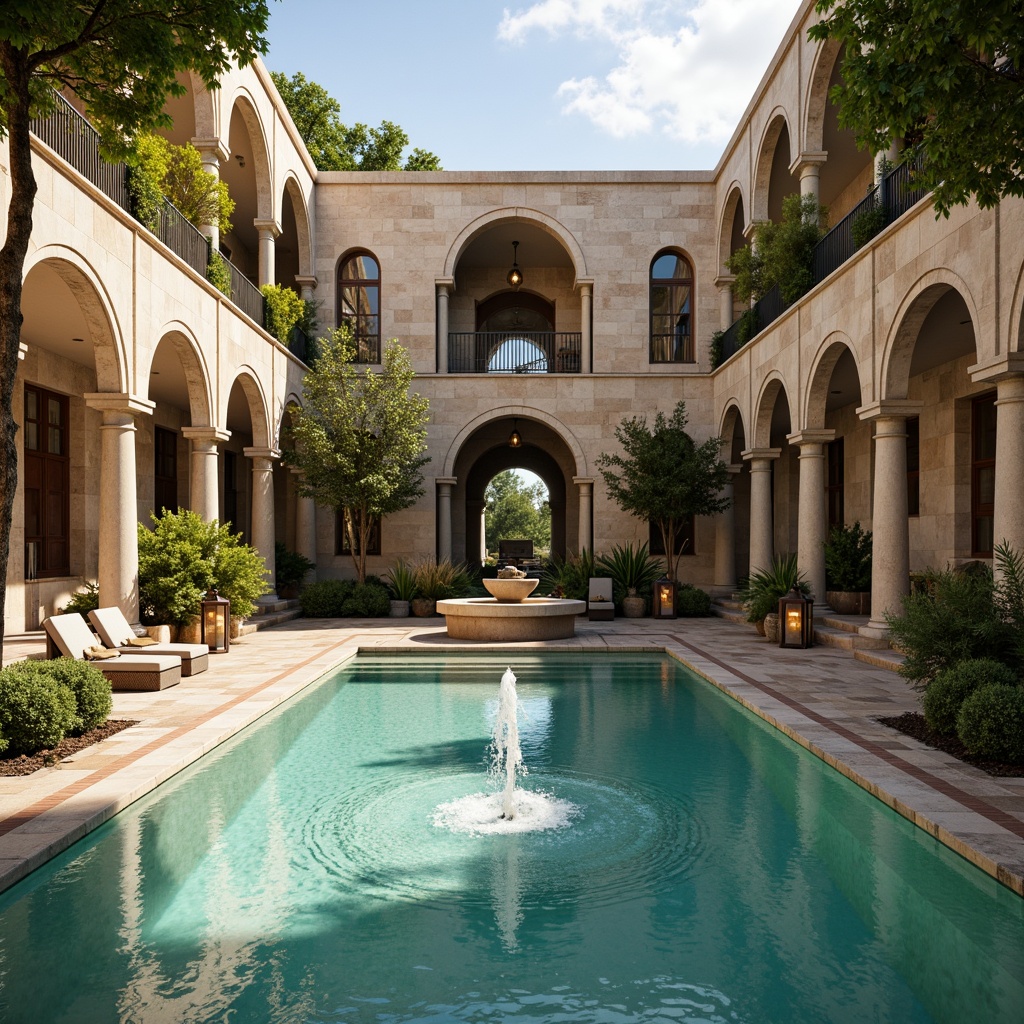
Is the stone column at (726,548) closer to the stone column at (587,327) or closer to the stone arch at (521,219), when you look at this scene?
the stone column at (587,327)

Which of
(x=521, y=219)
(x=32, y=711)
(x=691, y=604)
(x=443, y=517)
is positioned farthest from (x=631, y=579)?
(x=32, y=711)

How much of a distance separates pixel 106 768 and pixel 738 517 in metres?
20.0

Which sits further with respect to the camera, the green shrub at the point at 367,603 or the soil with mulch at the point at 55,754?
the green shrub at the point at 367,603

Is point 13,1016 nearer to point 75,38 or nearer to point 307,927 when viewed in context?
point 307,927

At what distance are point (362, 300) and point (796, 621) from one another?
14.3 metres

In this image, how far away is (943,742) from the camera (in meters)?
6.62

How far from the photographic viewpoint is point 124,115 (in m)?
6.70

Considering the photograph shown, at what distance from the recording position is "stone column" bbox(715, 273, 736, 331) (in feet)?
68.5

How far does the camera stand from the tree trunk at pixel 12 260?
227 inches

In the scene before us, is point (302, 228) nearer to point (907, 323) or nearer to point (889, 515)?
point (907, 323)

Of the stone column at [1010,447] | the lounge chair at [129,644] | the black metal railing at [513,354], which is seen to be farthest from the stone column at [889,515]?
the black metal railing at [513,354]

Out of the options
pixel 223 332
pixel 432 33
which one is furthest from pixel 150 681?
pixel 432 33

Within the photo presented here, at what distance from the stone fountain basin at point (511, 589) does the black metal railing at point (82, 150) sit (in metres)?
7.86

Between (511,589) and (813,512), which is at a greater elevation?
(813,512)
